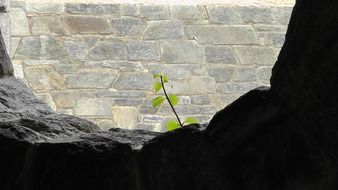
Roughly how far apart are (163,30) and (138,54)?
29 cm

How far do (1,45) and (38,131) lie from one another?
52 cm

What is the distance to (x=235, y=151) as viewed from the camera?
163 cm

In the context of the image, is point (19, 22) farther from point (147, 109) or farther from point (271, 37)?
point (271, 37)

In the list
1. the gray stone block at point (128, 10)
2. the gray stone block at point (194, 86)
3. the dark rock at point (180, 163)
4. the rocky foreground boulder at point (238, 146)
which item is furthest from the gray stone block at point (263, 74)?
the dark rock at point (180, 163)

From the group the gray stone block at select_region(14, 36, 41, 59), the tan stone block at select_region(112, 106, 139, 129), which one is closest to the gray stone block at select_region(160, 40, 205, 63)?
the tan stone block at select_region(112, 106, 139, 129)

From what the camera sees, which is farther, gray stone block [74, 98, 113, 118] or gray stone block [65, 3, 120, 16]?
gray stone block [65, 3, 120, 16]

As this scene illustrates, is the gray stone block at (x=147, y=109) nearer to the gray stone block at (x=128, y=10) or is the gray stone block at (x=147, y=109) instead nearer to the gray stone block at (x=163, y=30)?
the gray stone block at (x=163, y=30)

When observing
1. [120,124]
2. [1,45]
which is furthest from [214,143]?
[120,124]

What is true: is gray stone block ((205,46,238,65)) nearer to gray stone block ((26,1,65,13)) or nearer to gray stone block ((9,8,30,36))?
gray stone block ((26,1,65,13))

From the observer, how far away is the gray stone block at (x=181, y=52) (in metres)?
7.31

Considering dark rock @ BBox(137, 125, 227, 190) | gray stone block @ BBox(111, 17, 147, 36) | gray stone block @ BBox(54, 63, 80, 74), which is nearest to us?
dark rock @ BBox(137, 125, 227, 190)

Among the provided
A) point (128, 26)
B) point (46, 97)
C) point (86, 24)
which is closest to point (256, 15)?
point (128, 26)

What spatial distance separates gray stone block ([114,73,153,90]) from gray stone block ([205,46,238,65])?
547 millimetres

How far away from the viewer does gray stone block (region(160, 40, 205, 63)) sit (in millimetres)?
7312
